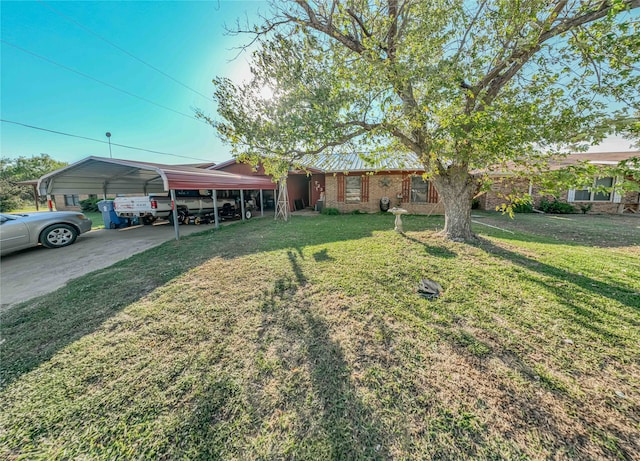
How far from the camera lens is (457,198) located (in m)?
6.27

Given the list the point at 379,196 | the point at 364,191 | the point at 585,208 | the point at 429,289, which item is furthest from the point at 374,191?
the point at 585,208

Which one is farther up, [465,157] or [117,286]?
[465,157]

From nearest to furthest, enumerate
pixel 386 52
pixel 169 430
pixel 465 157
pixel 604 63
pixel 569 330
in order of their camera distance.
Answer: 1. pixel 169 430
2. pixel 569 330
3. pixel 604 63
4. pixel 465 157
5. pixel 386 52

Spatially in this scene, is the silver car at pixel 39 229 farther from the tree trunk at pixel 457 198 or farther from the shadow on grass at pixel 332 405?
the tree trunk at pixel 457 198

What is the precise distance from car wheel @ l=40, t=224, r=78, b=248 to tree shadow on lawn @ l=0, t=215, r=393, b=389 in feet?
10.6

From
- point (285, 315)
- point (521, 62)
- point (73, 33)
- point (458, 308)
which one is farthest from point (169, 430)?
point (73, 33)

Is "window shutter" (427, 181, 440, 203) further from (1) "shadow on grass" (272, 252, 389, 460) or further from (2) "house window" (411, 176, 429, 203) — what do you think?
(1) "shadow on grass" (272, 252, 389, 460)

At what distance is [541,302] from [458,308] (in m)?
1.30

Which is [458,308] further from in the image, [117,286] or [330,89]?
[117,286]

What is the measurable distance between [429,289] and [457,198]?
11.9 feet

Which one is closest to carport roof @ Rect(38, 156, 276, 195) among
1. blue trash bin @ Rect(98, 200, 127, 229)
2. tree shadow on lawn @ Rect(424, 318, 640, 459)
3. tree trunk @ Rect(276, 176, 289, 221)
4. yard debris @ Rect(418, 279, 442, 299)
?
blue trash bin @ Rect(98, 200, 127, 229)

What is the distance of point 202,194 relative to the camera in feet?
38.3

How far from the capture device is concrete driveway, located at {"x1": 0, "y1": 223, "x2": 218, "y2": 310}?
455 cm

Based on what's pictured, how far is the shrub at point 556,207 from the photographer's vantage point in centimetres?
1262
